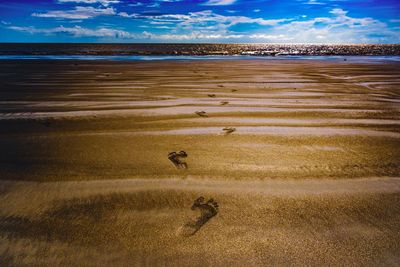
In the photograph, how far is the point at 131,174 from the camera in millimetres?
2980

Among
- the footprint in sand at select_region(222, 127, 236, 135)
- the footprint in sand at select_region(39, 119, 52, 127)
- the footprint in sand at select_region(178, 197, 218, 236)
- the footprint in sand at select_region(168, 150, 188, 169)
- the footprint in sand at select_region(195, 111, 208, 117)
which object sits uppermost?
the footprint in sand at select_region(195, 111, 208, 117)

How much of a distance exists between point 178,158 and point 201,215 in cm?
115

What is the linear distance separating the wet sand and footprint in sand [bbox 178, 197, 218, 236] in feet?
0.15

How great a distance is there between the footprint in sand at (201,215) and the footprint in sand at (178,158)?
70 centimetres

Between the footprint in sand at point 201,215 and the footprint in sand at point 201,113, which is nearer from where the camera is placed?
the footprint in sand at point 201,215

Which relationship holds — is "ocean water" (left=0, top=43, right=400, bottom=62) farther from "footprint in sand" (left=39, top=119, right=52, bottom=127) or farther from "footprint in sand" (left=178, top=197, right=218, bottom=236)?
"footprint in sand" (left=178, top=197, right=218, bottom=236)

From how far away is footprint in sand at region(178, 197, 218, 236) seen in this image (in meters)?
2.12

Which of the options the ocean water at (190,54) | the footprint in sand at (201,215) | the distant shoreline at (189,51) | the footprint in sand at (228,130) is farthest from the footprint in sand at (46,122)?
the distant shoreline at (189,51)

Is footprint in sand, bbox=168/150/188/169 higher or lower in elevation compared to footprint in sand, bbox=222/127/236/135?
lower

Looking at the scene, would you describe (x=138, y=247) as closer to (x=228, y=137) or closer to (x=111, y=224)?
(x=111, y=224)

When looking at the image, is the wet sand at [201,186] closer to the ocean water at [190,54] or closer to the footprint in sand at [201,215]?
the footprint in sand at [201,215]

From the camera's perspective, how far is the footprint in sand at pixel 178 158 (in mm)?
3193


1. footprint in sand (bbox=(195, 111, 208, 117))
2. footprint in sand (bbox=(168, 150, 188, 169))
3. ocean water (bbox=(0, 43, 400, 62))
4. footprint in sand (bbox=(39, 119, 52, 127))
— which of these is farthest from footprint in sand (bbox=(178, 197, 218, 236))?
ocean water (bbox=(0, 43, 400, 62))

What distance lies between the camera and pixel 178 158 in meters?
3.38
